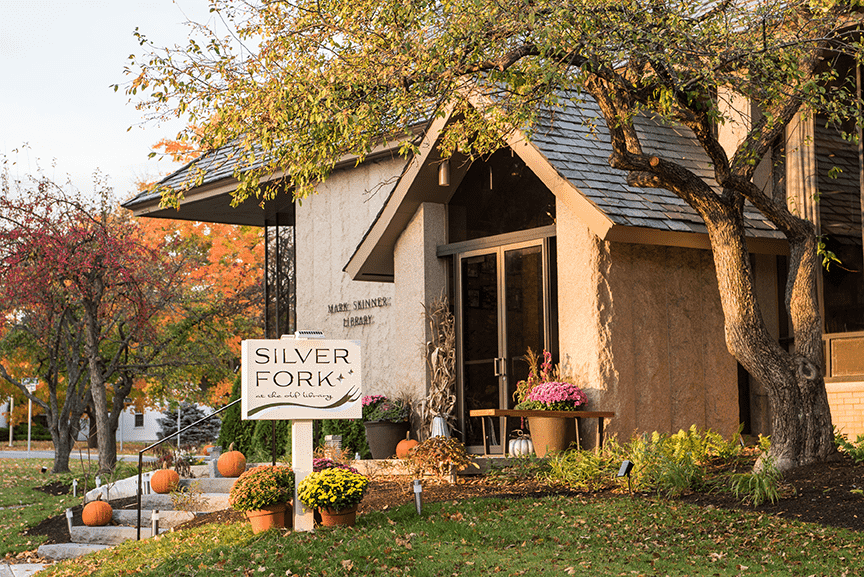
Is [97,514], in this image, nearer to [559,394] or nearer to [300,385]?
[300,385]

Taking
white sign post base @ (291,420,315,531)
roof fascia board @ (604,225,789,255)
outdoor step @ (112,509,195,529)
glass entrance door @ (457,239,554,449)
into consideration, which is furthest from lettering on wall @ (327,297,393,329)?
white sign post base @ (291,420,315,531)

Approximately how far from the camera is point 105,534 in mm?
10859

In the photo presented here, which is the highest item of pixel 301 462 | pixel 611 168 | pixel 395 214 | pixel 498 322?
pixel 611 168

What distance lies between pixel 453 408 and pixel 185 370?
11564mm

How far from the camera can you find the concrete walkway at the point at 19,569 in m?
9.62

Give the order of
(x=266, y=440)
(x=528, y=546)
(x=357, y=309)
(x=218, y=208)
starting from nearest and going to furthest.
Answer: (x=528, y=546) < (x=266, y=440) < (x=357, y=309) < (x=218, y=208)

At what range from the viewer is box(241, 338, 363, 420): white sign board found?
27.5 ft

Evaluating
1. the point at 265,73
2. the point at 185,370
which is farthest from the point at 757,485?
the point at 185,370

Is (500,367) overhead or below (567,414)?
overhead

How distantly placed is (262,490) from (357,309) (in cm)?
783

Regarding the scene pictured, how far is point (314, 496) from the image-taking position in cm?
815

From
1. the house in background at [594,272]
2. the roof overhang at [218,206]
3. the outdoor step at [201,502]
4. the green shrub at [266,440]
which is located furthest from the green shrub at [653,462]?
the roof overhang at [218,206]

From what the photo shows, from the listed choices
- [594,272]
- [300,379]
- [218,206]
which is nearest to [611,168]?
[594,272]

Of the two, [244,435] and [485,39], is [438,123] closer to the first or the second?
[485,39]
